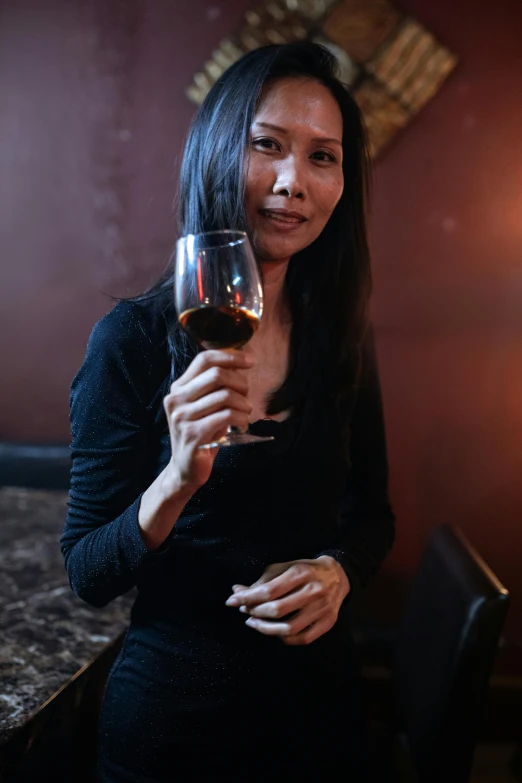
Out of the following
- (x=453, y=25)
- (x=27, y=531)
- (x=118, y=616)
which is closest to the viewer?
(x=118, y=616)

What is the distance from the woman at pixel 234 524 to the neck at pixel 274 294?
11mm

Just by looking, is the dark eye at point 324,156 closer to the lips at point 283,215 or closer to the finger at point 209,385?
the lips at point 283,215

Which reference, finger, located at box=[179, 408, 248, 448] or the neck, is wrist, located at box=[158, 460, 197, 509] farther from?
the neck

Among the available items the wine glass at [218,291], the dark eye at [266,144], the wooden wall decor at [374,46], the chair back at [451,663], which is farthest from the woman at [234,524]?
the wooden wall decor at [374,46]

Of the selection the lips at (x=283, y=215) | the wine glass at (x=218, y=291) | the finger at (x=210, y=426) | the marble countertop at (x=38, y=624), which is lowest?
the marble countertop at (x=38, y=624)

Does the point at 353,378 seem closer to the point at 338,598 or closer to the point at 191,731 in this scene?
the point at 338,598

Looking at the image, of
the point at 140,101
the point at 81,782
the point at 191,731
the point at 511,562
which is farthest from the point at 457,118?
the point at 81,782

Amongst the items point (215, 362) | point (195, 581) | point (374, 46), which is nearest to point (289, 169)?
point (215, 362)

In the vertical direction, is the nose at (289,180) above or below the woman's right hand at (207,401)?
above

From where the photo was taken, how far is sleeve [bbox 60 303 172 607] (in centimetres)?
88

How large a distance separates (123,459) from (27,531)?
111cm

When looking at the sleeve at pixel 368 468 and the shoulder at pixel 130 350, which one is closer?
the shoulder at pixel 130 350

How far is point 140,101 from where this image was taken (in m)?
2.39

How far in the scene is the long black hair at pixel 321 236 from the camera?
37.2 inches
